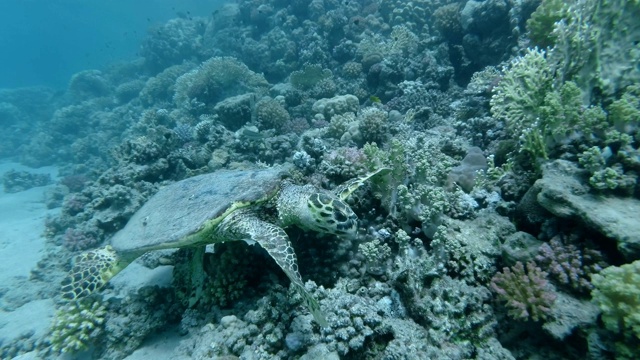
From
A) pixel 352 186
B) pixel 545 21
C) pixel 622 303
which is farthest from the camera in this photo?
pixel 545 21

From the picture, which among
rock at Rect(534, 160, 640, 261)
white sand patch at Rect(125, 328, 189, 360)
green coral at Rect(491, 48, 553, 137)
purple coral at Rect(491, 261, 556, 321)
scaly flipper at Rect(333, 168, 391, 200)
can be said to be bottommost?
white sand patch at Rect(125, 328, 189, 360)

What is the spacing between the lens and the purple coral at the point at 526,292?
8.41 ft

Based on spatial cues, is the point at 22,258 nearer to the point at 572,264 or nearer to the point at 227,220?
the point at 227,220

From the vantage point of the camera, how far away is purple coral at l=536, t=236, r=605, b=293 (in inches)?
102

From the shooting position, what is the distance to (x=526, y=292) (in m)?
2.62

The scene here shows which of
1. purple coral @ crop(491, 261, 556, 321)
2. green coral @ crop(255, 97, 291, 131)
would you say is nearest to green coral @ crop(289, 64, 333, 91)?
green coral @ crop(255, 97, 291, 131)

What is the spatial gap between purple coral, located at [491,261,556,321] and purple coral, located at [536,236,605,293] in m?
0.11

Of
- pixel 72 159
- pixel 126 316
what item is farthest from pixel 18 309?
pixel 72 159

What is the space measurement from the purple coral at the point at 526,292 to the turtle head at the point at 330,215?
5.01ft

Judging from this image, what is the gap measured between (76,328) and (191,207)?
7.43 ft

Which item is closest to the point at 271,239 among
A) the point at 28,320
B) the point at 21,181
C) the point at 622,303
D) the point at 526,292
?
the point at 526,292

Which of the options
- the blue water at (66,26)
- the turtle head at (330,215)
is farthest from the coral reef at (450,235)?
the blue water at (66,26)

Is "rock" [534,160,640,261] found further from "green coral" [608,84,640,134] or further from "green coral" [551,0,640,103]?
"green coral" [551,0,640,103]

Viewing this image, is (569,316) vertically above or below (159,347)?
above
